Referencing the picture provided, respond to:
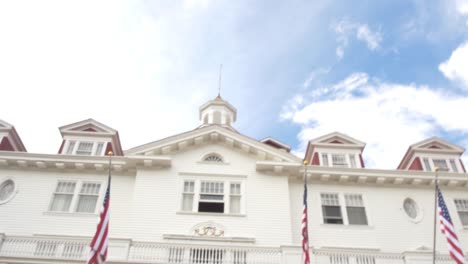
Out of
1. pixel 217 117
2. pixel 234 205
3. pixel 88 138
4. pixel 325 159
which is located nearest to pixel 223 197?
pixel 234 205

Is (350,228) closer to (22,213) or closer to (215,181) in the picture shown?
(215,181)

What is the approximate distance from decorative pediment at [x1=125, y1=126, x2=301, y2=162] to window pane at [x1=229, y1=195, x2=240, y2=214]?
2.81m

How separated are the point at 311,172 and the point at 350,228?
11.2 ft

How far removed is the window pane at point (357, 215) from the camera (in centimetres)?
1970

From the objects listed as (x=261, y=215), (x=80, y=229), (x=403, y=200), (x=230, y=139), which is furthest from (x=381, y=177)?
(x=80, y=229)

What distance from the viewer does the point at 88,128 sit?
2244cm

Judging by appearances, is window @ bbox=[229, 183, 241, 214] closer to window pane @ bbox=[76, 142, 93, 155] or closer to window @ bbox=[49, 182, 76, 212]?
window @ bbox=[49, 182, 76, 212]

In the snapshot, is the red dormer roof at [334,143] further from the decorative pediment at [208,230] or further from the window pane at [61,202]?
the window pane at [61,202]

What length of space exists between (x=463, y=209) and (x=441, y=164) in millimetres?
2833

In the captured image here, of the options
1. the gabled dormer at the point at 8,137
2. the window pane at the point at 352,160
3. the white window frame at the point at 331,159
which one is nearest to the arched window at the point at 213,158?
the white window frame at the point at 331,159

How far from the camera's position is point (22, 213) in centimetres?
1895

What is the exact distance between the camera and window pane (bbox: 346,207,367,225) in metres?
19.7

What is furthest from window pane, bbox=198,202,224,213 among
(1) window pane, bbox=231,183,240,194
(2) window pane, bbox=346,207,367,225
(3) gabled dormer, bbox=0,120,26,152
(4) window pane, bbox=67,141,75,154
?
(3) gabled dormer, bbox=0,120,26,152

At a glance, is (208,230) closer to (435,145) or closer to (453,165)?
(435,145)
